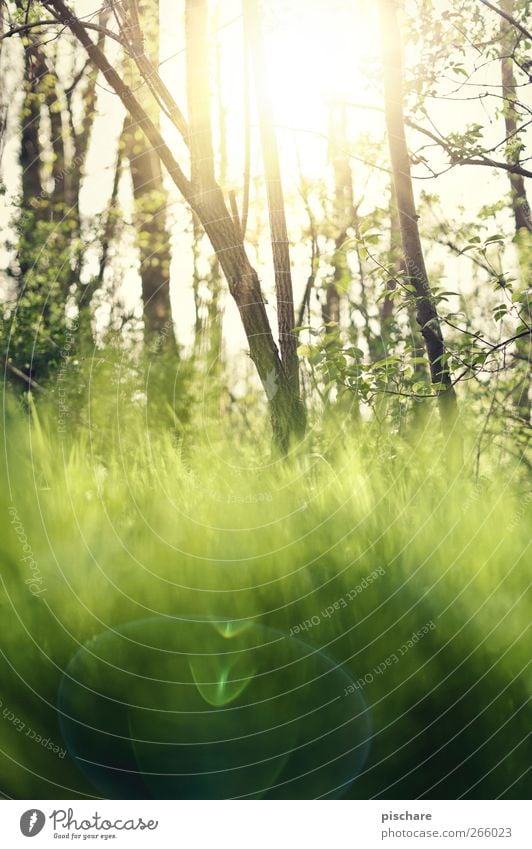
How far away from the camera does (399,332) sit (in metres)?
3.86

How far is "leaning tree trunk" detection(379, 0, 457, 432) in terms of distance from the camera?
3.47 metres

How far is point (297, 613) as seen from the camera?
4.98ft

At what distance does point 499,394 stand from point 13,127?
168 inches

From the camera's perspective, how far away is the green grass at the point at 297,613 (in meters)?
1.52

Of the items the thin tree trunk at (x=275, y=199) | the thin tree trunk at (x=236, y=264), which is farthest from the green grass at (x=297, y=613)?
the thin tree trunk at (x=275, y=199)

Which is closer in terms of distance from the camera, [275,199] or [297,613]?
[297,613]

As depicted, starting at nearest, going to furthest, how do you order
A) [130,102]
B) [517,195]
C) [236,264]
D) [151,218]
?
1. [236,264]
2. [130,102]
3. [517,195]
4. [151,218]

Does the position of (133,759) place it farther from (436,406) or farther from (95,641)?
(436,406)

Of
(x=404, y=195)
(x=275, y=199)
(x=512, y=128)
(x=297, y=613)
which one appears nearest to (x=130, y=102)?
(x=275, y=199)

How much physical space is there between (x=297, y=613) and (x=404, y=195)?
282 cm

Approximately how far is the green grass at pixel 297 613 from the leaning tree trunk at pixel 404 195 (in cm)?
180

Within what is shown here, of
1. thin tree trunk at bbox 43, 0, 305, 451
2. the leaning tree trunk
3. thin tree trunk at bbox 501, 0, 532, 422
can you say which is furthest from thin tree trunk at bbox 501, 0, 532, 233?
thin tree trunk at bbox 43, 0, 305, 451

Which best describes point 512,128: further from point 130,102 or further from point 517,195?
point 130,102

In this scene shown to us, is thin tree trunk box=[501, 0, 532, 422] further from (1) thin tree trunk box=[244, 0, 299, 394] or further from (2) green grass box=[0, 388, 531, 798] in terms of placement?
(2) green grass box=[0, 388, 531, 798]
